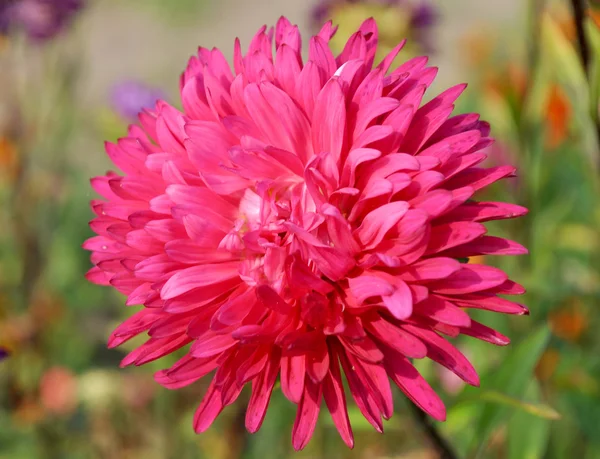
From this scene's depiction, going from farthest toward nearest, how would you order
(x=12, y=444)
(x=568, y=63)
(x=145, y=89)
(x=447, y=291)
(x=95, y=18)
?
1. (x=95, y=18)
2. (x=145, y=89)
3. (x=12, y=444)
4. (x=568, y=63)
5. (x=447, y=291)

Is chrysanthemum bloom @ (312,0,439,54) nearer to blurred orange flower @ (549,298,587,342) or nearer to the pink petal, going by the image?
blurred orange flower @ (549,298,587,342)

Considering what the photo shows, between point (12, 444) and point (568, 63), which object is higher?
point (568, 63)

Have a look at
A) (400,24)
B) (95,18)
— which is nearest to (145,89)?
(400,24)

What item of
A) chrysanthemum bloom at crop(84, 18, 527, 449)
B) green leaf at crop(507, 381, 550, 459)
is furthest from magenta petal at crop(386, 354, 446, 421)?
green leaf at crop(507, 381, 550, 459)

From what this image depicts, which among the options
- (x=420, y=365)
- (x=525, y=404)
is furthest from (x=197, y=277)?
(x=420, y=365)

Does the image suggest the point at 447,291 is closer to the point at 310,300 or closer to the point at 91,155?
the point at 310,300

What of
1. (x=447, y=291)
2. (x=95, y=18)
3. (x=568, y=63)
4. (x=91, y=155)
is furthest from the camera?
(x=95, y=18)
